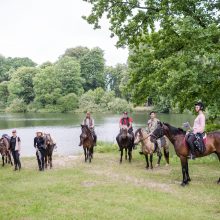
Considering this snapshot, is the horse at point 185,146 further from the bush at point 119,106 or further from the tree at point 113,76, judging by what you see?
the tree at point 113,76

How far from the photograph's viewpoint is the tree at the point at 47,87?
92.1 m

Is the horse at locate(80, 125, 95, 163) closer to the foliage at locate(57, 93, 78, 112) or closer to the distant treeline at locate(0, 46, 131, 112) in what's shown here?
the distant treeline at locate(0, 46, 131, 112)

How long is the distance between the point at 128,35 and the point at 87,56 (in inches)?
3316

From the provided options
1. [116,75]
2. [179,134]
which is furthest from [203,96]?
[116,75]

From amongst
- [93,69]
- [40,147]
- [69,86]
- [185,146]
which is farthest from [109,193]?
[93,69]

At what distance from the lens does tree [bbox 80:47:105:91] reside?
102500mm

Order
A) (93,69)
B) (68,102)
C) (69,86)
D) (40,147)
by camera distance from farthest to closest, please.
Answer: (93,69) → (69,86) → (68,102) → (40,147)

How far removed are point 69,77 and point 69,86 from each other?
10.0ft

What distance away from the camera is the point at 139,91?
2038 centimetres

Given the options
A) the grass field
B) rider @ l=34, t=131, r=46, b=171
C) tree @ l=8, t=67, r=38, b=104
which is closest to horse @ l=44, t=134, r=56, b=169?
rider @ l=34, t=131, r=46, b=171

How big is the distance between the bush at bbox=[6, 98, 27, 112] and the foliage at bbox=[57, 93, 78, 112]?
459 inches

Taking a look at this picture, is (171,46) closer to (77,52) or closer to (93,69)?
(93,69)

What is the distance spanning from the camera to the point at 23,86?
9981 cm

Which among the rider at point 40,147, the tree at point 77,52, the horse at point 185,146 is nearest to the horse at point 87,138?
the rider at point 40,147
